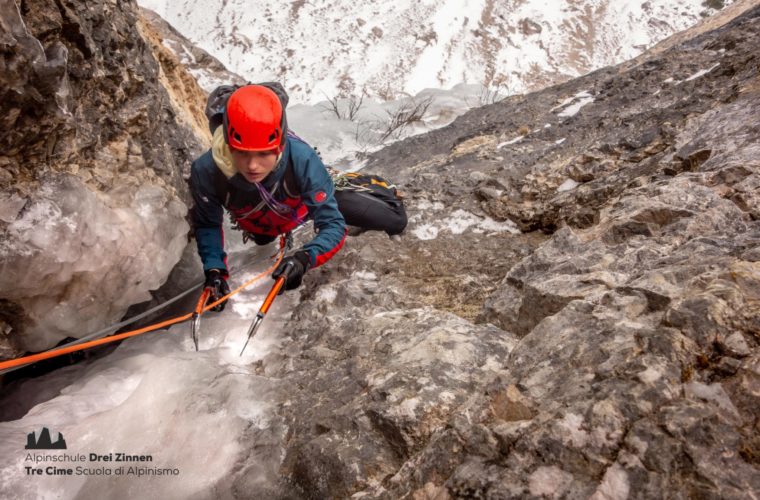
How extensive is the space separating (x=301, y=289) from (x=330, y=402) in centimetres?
106

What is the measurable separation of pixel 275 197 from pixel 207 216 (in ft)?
1.36

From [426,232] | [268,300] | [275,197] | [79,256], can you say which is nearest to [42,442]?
[79,256]

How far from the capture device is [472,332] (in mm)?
1781

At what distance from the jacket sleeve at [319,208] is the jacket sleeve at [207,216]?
1.66 feet

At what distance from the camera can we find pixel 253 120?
6.75 feet

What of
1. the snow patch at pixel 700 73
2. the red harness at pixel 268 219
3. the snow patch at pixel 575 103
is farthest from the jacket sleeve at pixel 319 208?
the snow patch at pixel 700 73

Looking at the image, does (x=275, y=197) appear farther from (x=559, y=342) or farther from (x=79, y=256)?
(x=559, y=342)

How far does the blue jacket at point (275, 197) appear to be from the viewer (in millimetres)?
2479

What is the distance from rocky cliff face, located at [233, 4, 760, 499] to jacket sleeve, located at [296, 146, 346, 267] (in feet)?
0.74

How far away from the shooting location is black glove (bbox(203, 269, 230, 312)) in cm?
244

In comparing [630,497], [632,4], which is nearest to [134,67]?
[630,497]

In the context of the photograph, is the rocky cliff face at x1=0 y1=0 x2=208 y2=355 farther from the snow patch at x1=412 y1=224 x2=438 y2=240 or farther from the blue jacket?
the snow patch at x1=412 y1=224 x2=438 y2=240

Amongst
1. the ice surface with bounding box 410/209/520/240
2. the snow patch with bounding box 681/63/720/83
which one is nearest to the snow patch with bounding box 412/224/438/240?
the ice surface with bounding box 410/209/520/240

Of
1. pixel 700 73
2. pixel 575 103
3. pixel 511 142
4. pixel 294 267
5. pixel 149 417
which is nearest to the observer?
pixel 149 417
